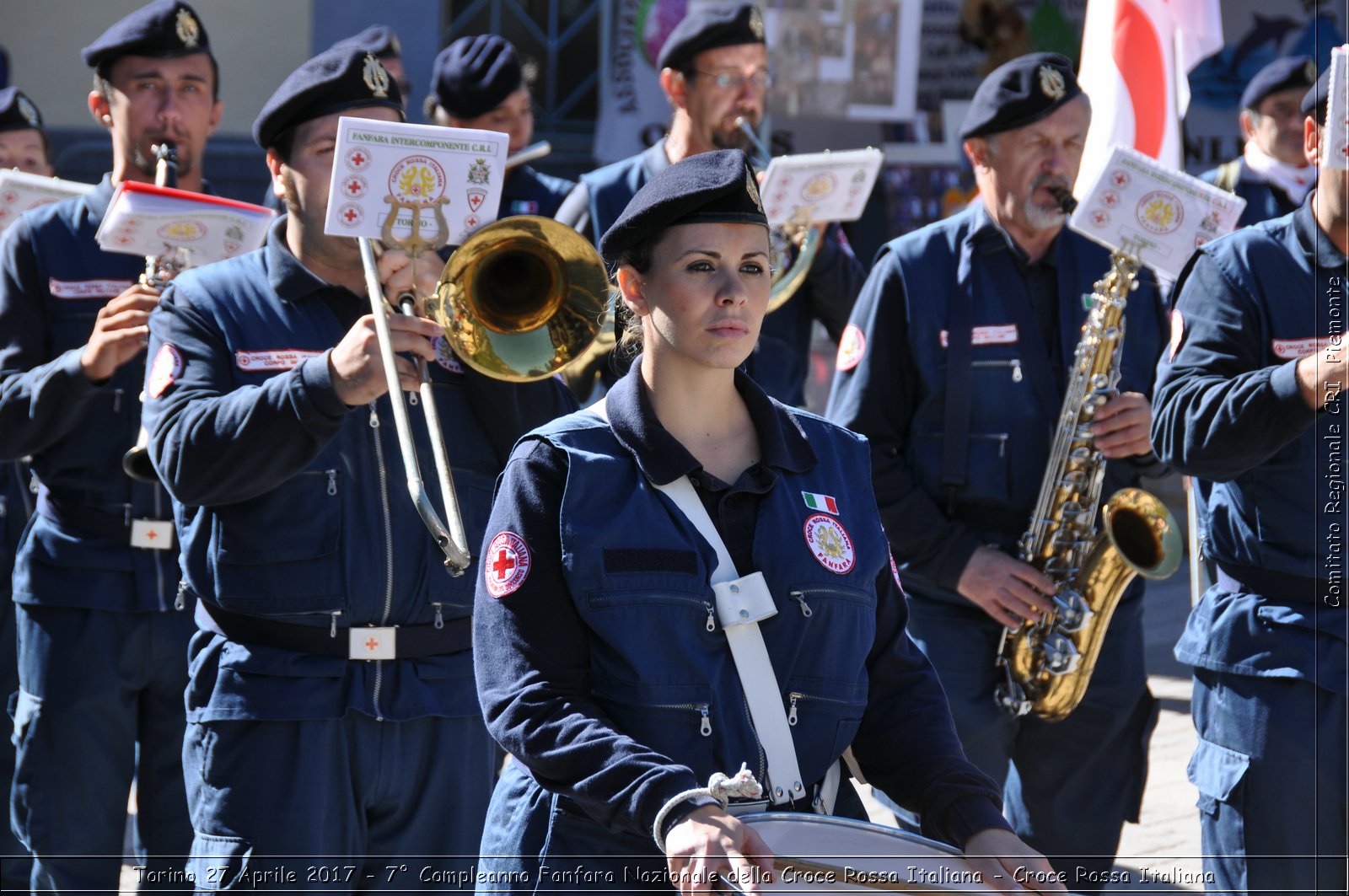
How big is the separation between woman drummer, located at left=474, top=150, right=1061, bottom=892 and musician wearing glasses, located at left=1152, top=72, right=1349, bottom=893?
1459mm

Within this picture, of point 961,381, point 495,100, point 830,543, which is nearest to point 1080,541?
point 961,381

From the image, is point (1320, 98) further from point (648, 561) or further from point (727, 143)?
point (648, 561)

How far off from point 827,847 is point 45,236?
11.1 ft

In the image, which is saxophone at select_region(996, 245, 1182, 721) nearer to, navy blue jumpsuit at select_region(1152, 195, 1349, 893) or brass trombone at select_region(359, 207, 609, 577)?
navy blue jumpsuit at select_region(1152, 195, 1349, 893)

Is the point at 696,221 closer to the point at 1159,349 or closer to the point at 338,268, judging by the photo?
the point at 338,268

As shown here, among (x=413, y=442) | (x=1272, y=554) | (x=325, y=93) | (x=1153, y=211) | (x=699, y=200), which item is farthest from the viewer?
(x=1153, y=211)

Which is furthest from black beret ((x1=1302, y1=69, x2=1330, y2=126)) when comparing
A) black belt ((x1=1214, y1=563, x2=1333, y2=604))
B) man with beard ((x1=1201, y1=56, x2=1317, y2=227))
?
man with beard ((x1=1201, y1=56, x2=1317, y2=227))

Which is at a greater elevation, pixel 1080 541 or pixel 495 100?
pixel 495 100

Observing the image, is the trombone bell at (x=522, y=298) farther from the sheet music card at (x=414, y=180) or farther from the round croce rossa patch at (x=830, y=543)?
the round croce rossa patch at (x=830, y=543)

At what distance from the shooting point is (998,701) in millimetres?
4832

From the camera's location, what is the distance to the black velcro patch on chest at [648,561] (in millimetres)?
2672

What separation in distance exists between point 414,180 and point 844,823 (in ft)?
6.13

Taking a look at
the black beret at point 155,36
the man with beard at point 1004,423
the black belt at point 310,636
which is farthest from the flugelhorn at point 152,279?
the man with beard at point 1004,423

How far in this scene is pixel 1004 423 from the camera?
4.83 metres
